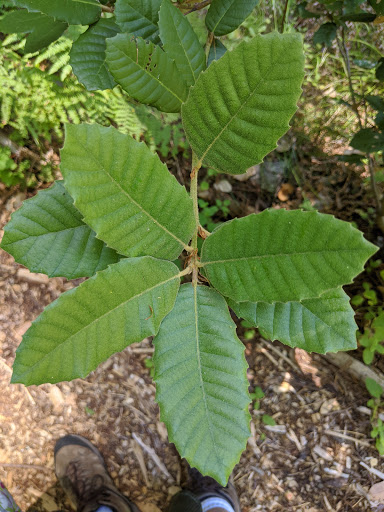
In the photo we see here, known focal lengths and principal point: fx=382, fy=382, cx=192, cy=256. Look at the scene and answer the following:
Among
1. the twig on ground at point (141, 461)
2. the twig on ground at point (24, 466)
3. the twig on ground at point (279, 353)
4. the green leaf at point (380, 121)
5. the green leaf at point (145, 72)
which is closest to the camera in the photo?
the green leaf at point (145, 72)

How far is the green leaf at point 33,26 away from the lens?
3.39 ft

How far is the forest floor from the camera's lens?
2240 mm

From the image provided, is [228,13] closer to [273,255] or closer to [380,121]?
[273,255]

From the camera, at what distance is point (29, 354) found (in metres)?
0.70

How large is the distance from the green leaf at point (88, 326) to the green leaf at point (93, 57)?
54 cm

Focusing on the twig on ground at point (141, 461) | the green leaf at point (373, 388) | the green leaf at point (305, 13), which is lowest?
the twig on ground at point (141, 461)

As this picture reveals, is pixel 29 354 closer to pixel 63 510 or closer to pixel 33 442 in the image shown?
pixel 33 442

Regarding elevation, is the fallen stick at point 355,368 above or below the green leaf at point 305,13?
below

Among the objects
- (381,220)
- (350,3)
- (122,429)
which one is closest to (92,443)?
(122,429)

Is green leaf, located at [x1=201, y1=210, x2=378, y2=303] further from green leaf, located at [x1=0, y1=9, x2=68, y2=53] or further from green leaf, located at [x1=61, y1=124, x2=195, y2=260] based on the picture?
green leaf, located at [x1=0, y1=9, x2=68, y2=53]

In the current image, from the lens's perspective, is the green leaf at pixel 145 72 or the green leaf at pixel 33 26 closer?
the green leaf at pixel 145 72

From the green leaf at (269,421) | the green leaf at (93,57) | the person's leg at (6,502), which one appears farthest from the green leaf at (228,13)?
the person's leg at (6,502)

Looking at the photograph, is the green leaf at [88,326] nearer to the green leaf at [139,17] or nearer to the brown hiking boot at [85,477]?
the green leaf at [139,17]

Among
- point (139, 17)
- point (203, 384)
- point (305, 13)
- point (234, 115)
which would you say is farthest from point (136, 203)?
point (305, 13)
